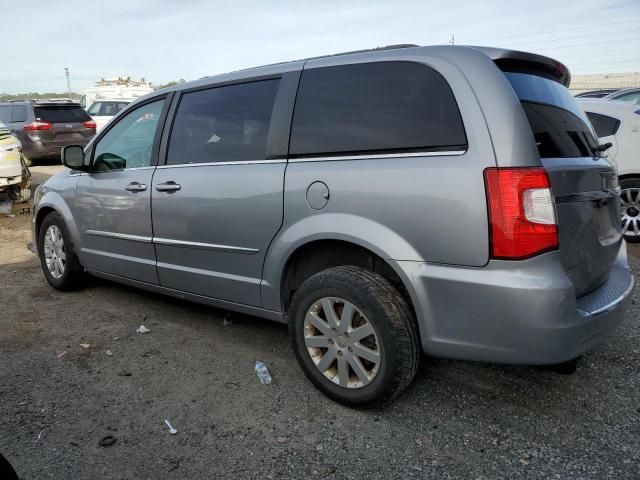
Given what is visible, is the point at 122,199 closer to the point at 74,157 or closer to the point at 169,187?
the point at 169,187

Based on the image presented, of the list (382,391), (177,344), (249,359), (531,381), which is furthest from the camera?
(177,344)

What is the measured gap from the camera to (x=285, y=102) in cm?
294

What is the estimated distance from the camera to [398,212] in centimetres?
237

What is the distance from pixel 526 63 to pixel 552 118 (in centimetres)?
31

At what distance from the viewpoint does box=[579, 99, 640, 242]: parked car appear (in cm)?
597

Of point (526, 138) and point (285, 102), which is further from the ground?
point (285, 102)

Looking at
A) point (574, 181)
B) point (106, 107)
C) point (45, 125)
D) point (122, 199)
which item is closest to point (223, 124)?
point (122, 199)

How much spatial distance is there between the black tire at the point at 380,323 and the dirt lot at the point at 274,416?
153 mm

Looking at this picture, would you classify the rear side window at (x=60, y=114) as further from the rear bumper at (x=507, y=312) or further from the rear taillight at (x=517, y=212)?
the rear taillight at (x=517, y=212)

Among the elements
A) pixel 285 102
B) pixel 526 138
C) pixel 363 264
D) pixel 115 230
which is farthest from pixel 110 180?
pixel 526 138

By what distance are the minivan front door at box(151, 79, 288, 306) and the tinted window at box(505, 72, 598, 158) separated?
128 cm

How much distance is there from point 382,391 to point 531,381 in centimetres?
99

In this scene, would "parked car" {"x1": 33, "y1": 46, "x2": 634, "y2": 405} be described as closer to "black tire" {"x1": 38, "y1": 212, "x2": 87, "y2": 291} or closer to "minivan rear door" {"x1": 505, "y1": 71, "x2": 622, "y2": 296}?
"minivan rear door" {"x1": 505, "y1": 71, "x2": 622, "y2": 296}

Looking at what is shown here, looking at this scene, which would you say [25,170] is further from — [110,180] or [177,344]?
[177,344]
